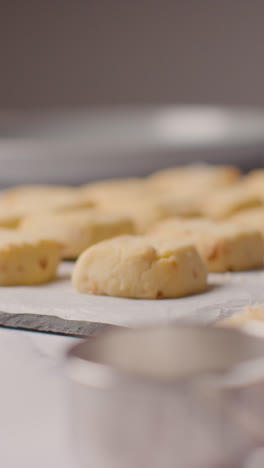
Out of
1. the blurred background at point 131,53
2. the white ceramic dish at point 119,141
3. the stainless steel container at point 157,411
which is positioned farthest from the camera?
the blurred background at point 131,53

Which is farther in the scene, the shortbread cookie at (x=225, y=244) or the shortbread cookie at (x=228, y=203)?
the shortbread cookie at (x=228, y=203)

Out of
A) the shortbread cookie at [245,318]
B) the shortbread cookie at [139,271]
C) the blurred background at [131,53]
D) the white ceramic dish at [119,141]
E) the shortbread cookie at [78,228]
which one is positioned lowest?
the shortbread cookie at [245,318]

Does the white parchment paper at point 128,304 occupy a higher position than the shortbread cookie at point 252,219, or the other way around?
the shortbread cookie at point 252,219

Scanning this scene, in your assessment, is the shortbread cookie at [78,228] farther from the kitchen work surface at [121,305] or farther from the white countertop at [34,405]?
the white countertop at [34,405]

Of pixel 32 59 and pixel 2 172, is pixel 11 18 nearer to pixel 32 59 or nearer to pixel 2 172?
pixel 32 59

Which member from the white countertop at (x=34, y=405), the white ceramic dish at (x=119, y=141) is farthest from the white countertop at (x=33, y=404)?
the white ceramic dish at (x=119, y=141)

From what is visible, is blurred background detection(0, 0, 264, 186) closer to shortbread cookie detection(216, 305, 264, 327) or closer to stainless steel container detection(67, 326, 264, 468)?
shortbread cookie detection(216, 305, 264, 327)

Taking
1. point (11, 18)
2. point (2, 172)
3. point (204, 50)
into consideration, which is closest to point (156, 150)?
point (2, 172)

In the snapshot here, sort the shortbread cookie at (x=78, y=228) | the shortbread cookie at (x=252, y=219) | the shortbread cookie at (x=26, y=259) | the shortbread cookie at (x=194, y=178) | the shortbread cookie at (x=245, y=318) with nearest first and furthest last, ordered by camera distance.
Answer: the shortbread cookie at (x=245, y=318) → the shortbread cookie at (x=26, y=259) → the shortbread cookie at (x=78, y=228) → the shortbread cookie at (x=252, y=219) → the shortbread cookie at (x=194, y=178)
